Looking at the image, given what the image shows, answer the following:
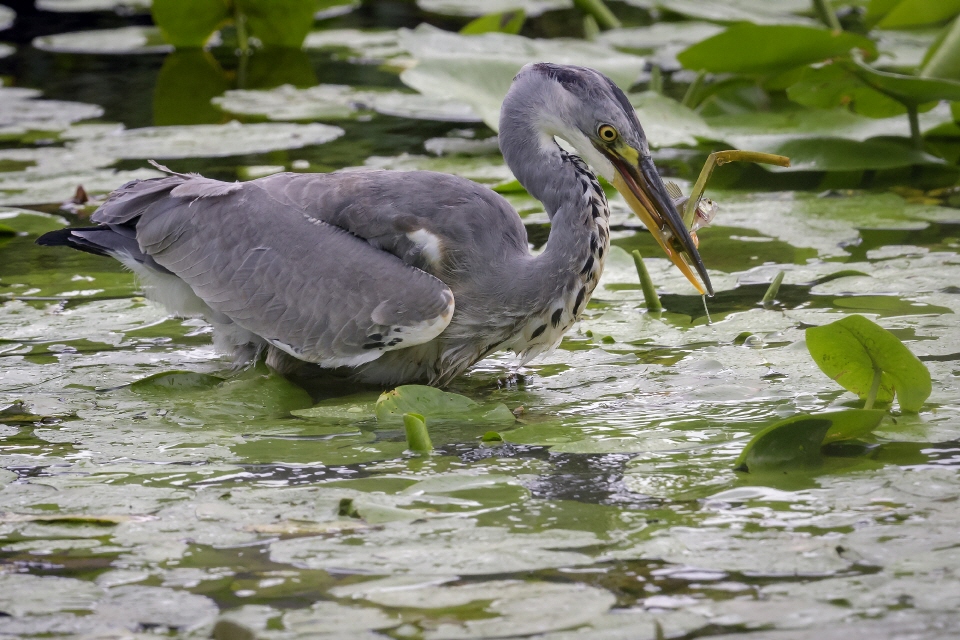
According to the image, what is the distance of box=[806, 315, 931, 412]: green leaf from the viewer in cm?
368

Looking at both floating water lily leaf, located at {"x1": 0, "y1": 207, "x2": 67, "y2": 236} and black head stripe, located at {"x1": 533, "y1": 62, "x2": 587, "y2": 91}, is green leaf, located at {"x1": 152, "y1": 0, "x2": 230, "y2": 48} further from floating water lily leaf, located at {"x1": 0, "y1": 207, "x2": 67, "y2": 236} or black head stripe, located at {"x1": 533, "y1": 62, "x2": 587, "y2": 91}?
black head stripe, located at {"x1": 533, "y1": 62, "x2": 587, "y2": 91}

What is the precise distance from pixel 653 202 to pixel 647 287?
75 cm

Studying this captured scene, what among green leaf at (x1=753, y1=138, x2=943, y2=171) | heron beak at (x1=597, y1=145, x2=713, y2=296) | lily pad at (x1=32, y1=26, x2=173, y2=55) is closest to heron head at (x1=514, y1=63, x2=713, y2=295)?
heron beak at (x1=597, y1=145, x2=713, y2=296)

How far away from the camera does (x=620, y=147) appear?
4406 mm

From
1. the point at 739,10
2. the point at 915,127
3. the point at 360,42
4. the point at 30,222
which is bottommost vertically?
the point at 30,222

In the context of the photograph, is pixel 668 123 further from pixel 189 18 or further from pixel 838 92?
pixel 189 18

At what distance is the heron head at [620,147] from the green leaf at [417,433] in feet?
3.91

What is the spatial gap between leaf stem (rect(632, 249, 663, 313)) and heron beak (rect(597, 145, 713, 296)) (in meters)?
0.52

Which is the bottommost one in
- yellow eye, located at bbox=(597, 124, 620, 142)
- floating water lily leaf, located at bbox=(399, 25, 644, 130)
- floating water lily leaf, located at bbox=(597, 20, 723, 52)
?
floating water lily leaf, located at bbox=(597, 20, 723, 52)

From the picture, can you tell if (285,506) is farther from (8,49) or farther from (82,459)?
(8,49)

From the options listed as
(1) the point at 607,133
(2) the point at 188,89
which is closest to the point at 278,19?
(2) the point at 188,89

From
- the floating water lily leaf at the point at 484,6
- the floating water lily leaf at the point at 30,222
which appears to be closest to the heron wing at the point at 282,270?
the floating water lily leaf at the point at 30,222

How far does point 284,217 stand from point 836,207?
3.38m

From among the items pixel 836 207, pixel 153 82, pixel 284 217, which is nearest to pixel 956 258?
pixel 836 207
